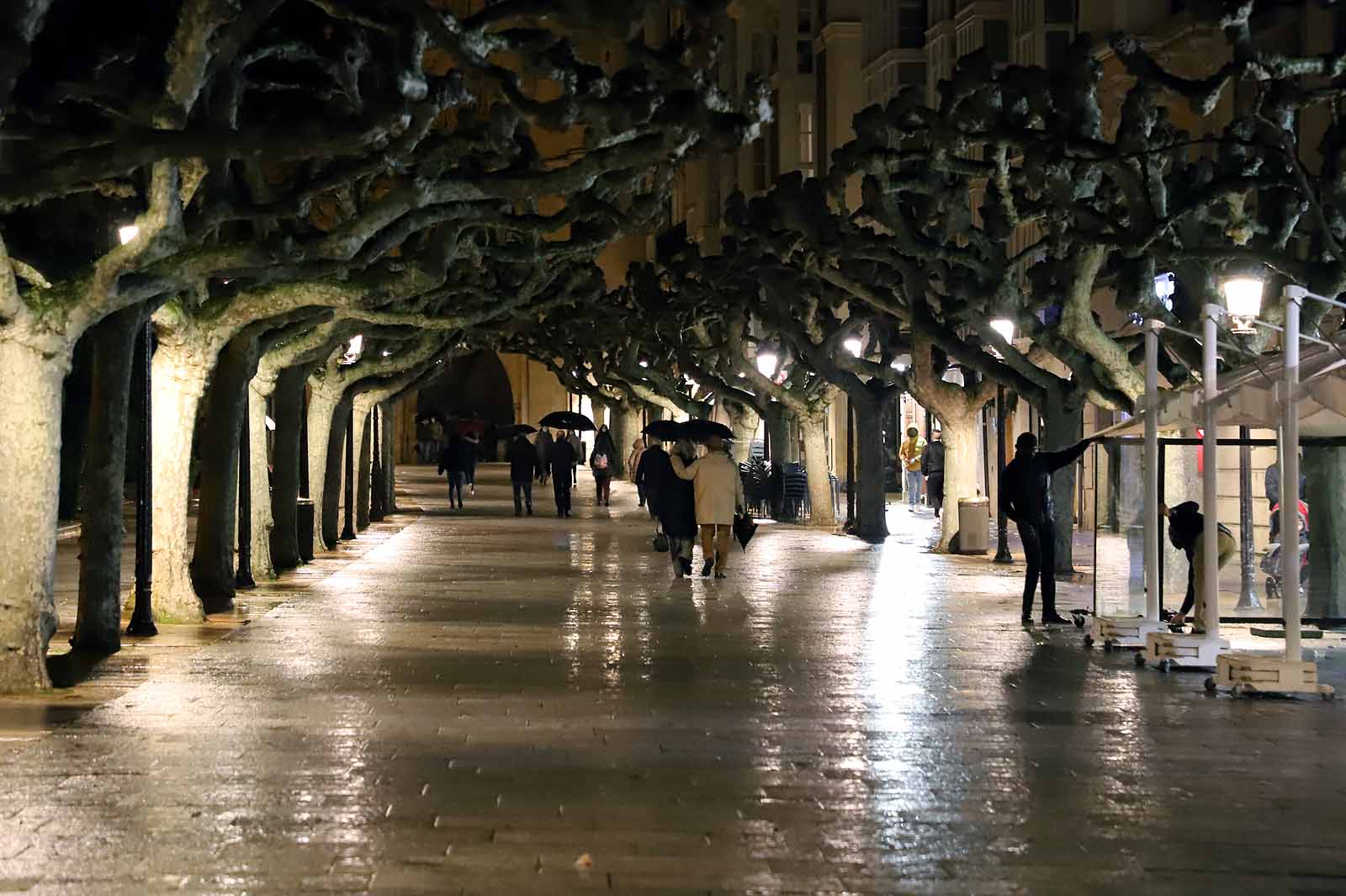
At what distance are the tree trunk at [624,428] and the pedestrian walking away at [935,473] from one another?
23985 mm

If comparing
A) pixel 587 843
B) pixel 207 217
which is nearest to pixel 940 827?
pixel 587 843

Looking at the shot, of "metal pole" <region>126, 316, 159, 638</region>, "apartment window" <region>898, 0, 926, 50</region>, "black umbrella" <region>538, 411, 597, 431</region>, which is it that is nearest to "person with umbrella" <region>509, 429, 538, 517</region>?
"black umbrella" <region>538, 411, 597, 431</region>

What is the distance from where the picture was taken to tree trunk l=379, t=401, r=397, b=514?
1566 inches

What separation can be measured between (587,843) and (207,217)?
24.0 ft

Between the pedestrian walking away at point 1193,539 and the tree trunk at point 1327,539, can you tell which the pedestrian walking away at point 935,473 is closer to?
the tree trunk at point 1327,539

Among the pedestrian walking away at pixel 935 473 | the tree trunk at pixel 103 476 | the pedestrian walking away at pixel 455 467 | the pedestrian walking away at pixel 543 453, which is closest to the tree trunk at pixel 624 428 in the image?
the pedestrian walking away at pixel 543 453

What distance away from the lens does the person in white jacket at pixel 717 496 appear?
877 inches

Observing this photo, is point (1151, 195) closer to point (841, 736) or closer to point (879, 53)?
point (841, 736)

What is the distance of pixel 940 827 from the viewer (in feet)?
26.3

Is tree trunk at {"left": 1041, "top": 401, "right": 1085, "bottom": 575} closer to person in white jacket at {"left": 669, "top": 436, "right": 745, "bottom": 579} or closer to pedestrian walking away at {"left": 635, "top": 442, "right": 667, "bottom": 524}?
person in white jacket at {"left": 669, "top": 436, "right": 745, "bottom": 579}

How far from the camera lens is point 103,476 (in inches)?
555

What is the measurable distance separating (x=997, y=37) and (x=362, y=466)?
48.0ft

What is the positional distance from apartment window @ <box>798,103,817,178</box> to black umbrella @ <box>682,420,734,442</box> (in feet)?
76.9

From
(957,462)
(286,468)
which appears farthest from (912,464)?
(286,468)
